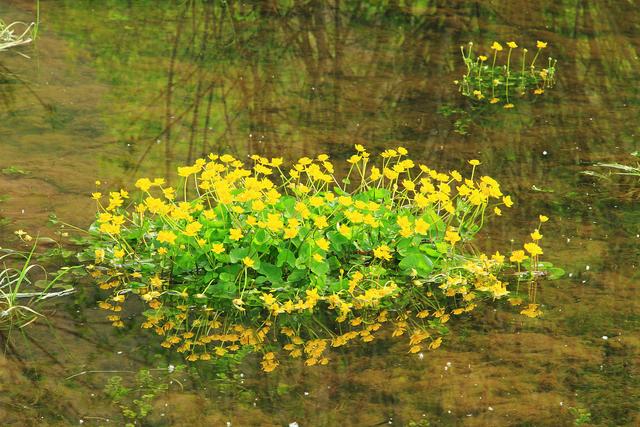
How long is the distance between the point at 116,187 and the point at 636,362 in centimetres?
269

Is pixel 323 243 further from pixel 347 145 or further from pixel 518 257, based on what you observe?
pixel 347 145

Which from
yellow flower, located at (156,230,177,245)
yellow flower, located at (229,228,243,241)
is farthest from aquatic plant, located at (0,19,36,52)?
yellow flower, located at (229,228,243,241)

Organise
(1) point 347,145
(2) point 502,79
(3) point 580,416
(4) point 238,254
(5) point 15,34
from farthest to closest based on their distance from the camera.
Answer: (5) point 15,34
(2) point 502,79
(1) point 347,145
(4) point 238,254
(3) point 580,416

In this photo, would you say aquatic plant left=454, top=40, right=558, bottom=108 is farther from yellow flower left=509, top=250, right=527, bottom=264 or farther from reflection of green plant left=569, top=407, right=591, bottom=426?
reflection of green plant left=569, top=407, right=591, bottom=426

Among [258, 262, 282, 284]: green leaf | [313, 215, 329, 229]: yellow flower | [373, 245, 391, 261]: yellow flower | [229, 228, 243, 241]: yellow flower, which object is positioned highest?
[313, 215, 329, 229]: yellow flower

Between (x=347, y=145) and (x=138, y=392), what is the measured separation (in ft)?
8.38

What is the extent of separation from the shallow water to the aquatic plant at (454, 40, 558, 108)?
106 mm

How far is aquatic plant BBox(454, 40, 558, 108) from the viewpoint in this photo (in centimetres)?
669

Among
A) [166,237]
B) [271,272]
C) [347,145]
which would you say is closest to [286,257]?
[271,272]

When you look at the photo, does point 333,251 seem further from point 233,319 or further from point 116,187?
point 116,187

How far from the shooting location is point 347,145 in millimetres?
5820

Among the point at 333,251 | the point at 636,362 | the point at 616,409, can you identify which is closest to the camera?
the point at 616,409

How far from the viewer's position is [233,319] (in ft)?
13.6

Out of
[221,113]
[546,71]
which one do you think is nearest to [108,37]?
[221,113]
